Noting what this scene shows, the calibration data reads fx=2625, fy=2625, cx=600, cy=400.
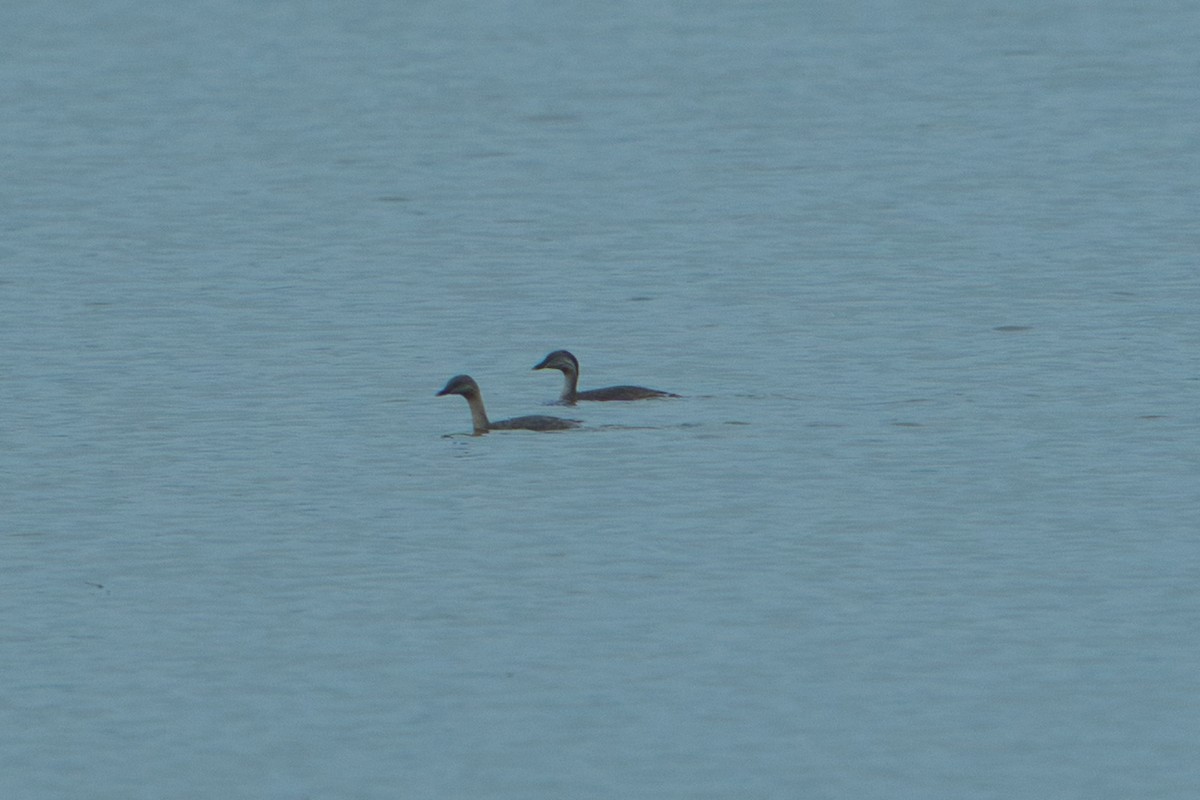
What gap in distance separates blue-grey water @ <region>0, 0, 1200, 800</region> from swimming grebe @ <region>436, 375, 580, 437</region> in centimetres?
27

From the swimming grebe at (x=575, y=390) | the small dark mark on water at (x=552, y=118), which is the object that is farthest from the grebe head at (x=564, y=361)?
the small dark mark on water at (x=552, y=118)

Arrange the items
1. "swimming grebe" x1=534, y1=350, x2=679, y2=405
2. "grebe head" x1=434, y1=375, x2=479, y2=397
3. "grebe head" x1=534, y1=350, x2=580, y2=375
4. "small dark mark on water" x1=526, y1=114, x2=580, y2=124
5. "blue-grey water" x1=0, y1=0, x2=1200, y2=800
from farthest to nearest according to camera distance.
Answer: "small dark mark on water" x1=526, y1=114, x2=580, y2=124, "grebe head" x1=534, y1=350, x2=580, y2=375, "swimming grebe" x1=534, y1=350, x2=679, y2=405, "grebe head" x1=434, y1=375, x2=479, y2=397, "blue-grey water" x1=0, y1=0, x2=1200, y2=800

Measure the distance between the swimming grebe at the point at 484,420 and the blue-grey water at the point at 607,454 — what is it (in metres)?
0.27

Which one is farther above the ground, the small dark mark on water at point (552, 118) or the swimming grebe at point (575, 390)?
the small dark mark on water at point (552, 118)

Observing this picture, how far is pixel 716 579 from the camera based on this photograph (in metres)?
15.3

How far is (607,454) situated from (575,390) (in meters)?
2.19

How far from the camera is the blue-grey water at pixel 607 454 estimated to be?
41.4ft

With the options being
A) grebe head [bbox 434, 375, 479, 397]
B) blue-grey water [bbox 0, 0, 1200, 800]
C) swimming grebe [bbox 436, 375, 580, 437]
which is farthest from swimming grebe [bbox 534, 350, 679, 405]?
grebe head [bbox 434, 375, 479, 397]

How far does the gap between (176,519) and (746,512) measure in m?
3.74

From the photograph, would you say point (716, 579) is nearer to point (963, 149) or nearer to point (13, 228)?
point (13, 228)

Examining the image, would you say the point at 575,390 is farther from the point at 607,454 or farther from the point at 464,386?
the point at 607,454

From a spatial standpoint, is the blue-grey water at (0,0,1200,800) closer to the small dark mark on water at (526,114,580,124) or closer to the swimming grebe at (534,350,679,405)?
the small dark mark on water at (526,114,580,124)

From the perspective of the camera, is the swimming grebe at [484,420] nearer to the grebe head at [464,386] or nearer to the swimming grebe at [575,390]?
the grebe head at [464,386]

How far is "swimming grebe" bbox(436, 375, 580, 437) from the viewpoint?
20.2 m
